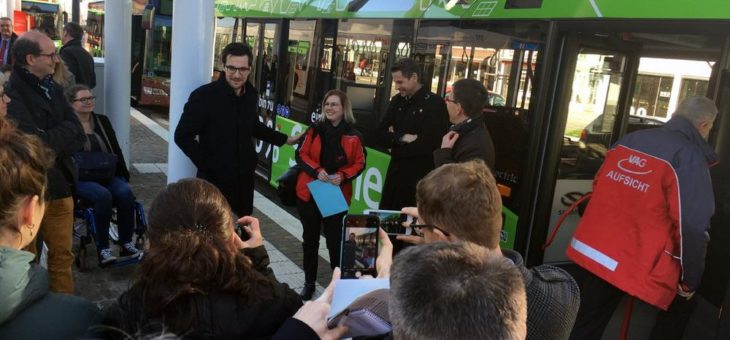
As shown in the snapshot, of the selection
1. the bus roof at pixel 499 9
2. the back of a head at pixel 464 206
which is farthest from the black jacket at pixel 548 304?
the bus roof at pixel 499 9

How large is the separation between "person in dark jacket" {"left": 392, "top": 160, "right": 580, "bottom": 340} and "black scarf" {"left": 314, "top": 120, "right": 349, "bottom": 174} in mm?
2337

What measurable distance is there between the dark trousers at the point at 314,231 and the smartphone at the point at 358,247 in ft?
7.31

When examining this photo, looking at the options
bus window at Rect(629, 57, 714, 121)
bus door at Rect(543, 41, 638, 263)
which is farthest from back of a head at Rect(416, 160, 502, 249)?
bus window at Rect(629, 57, 714, 121)

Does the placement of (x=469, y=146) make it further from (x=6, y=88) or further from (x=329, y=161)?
(x=6, y=88)

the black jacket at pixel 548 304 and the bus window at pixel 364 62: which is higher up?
the bus window at pixel 364 62

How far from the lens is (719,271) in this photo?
3340 mm

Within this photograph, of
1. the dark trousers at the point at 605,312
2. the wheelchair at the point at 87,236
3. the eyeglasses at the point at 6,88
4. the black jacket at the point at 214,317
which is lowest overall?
the wheelchair at the point at 87,236

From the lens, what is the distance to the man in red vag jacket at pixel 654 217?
294cm

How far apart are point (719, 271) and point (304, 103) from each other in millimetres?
4780

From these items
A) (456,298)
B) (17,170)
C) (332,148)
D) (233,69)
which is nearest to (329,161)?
(332,148)

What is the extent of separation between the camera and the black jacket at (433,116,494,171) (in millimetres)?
3561

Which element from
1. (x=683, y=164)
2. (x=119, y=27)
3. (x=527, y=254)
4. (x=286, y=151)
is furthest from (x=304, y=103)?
(x=683, y=164)

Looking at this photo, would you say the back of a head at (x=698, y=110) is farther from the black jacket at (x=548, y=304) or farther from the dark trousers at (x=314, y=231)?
the dark trousers at (x=314, y=231)

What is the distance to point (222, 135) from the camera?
3.78 metres
